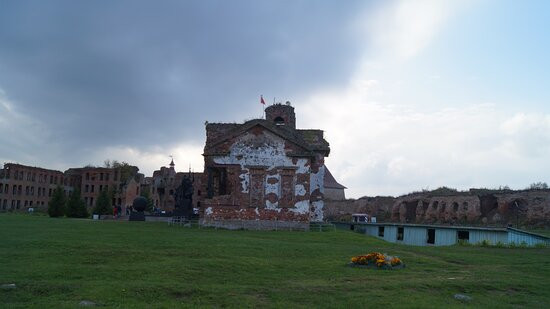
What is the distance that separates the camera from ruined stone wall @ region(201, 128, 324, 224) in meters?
36.9

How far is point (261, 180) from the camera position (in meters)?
37.6

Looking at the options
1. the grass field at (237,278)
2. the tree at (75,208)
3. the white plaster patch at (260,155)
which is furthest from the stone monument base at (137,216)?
the grass field at (237,278)

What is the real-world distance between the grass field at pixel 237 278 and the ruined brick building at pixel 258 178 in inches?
631

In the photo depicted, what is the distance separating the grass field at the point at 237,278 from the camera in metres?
11.1

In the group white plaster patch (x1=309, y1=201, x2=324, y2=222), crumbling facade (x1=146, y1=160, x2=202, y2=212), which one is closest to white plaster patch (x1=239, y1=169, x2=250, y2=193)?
white plaster patch (x1=309, y1=201, x2=324, y2=222)

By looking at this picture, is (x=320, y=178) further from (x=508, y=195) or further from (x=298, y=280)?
(x=298, y=280)

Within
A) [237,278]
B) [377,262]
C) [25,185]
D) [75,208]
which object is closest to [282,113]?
[75,208]

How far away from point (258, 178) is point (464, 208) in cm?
2655

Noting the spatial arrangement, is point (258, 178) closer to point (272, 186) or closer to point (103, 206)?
point (272, 186)

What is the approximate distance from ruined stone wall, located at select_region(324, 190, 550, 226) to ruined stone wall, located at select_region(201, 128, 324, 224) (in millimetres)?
21044

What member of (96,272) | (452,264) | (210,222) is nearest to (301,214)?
(210,222)

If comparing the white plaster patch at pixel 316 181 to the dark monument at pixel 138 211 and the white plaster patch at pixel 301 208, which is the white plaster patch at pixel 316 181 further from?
the dark monument at pixel 138 211

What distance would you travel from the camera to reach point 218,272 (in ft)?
48.3

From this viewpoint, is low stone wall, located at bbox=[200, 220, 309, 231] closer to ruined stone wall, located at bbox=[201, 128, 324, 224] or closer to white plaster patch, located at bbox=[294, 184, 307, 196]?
ruined stone wall, located at bbox=[201, 128, 324, 224]
